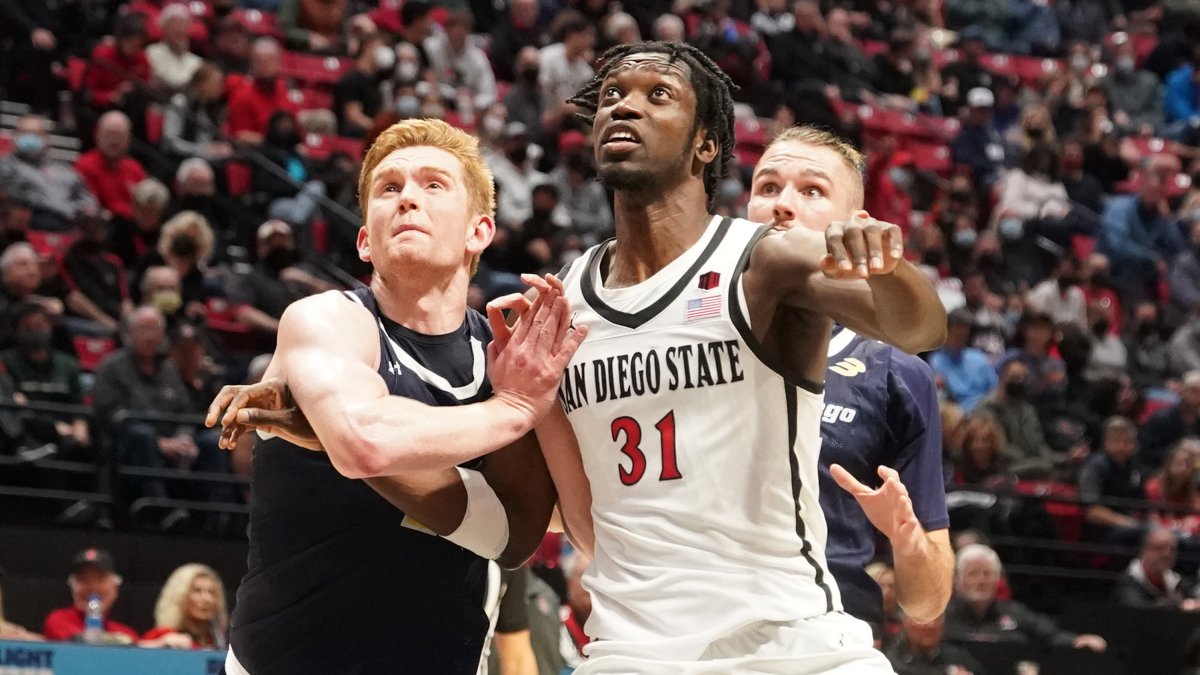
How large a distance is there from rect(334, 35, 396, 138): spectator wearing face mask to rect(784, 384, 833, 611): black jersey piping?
36.5 ft

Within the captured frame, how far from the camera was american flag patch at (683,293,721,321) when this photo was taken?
13.5 feet

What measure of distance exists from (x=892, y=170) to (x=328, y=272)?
760 cm

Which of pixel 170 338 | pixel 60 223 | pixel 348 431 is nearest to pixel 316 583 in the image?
pixel 348 431

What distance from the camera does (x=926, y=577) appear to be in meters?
5.05

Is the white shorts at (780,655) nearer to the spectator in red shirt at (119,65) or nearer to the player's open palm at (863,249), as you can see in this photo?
the player's open palm at (863,249)

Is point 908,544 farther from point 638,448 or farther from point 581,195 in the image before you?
point 581,195

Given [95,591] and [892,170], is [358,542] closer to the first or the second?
[95,591]

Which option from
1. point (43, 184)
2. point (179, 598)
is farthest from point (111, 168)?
point (179, 598)

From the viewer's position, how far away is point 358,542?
4.66 m

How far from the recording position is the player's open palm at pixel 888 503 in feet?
14.7

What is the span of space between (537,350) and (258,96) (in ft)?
35.6

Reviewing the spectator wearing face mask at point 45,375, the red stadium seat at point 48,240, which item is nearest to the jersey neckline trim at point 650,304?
the spectator wearing face mask at point 45,375

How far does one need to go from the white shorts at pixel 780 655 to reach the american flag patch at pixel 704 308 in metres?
0.74

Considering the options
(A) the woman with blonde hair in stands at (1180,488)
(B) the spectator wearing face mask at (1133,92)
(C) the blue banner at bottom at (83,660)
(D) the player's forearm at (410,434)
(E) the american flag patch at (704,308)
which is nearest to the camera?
(E) the american flag patch at (704,308)
